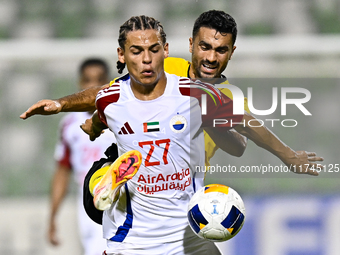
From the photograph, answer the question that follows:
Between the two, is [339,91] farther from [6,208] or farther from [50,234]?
[6,208]

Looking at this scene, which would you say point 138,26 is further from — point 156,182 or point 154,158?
point 156,182

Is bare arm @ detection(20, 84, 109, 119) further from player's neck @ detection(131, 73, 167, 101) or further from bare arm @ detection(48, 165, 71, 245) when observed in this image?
bare arm @ detection(48, 165, 71, 245)

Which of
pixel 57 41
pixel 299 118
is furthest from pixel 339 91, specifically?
pixel 57 41

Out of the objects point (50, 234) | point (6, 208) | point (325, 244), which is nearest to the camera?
point (50, 234)

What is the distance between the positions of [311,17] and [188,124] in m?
4.30

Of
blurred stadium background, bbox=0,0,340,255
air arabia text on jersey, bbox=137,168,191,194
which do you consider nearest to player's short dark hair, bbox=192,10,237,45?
air arabia text on jersey, bbox=137,168,191,194

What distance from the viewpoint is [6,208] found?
5191 millimetres

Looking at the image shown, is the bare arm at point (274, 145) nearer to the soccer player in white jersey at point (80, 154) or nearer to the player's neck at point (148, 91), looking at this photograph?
the player's neck at point (148, 91)

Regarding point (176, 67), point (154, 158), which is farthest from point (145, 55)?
point (176, 67)

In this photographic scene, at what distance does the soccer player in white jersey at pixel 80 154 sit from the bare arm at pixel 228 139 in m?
1.46

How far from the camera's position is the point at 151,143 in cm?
227

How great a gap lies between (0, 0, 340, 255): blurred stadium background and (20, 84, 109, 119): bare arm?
2.57 meters

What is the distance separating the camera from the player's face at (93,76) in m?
4.23

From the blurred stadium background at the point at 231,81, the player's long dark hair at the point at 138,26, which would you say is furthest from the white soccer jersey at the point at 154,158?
the blurred stadium background at the point at 231,81
